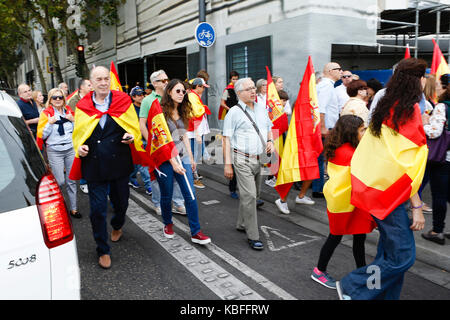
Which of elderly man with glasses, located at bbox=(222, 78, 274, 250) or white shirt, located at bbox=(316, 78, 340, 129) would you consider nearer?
elderly man with glasses, located at bbox=(222, 78, 274, 250)

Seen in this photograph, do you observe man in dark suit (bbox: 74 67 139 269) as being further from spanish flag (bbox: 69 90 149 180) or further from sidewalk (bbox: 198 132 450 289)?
sidewalk (bbox: 198 132 450 289)

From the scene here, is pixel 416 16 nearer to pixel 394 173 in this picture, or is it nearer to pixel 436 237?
pixel 436 237

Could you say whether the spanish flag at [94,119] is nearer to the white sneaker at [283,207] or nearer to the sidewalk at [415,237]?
the white sneaker at [283,207]

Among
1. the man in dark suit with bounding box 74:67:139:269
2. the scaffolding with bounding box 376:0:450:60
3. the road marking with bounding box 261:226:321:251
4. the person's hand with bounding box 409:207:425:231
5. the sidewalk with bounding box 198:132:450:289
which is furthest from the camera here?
the scaffolding with bounding box 376:0:450:60

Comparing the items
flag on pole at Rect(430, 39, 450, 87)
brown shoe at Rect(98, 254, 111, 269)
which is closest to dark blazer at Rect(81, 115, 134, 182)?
brown shoe at Rect(98, 254, 111, 269)

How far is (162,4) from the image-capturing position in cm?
1552

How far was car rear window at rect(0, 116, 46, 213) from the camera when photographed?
1.95m

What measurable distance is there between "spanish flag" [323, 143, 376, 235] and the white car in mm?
2000

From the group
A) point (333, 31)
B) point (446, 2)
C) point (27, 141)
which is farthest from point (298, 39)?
point (27, 141)

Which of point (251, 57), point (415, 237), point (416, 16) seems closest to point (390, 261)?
point (415, 237)

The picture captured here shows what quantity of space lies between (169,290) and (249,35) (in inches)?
344

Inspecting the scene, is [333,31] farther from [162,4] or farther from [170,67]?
[170,67]

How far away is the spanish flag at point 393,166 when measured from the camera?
2578 millimetres

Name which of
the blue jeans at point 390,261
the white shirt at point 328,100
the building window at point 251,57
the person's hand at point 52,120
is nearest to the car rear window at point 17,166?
the blue jeans at point 390,261
